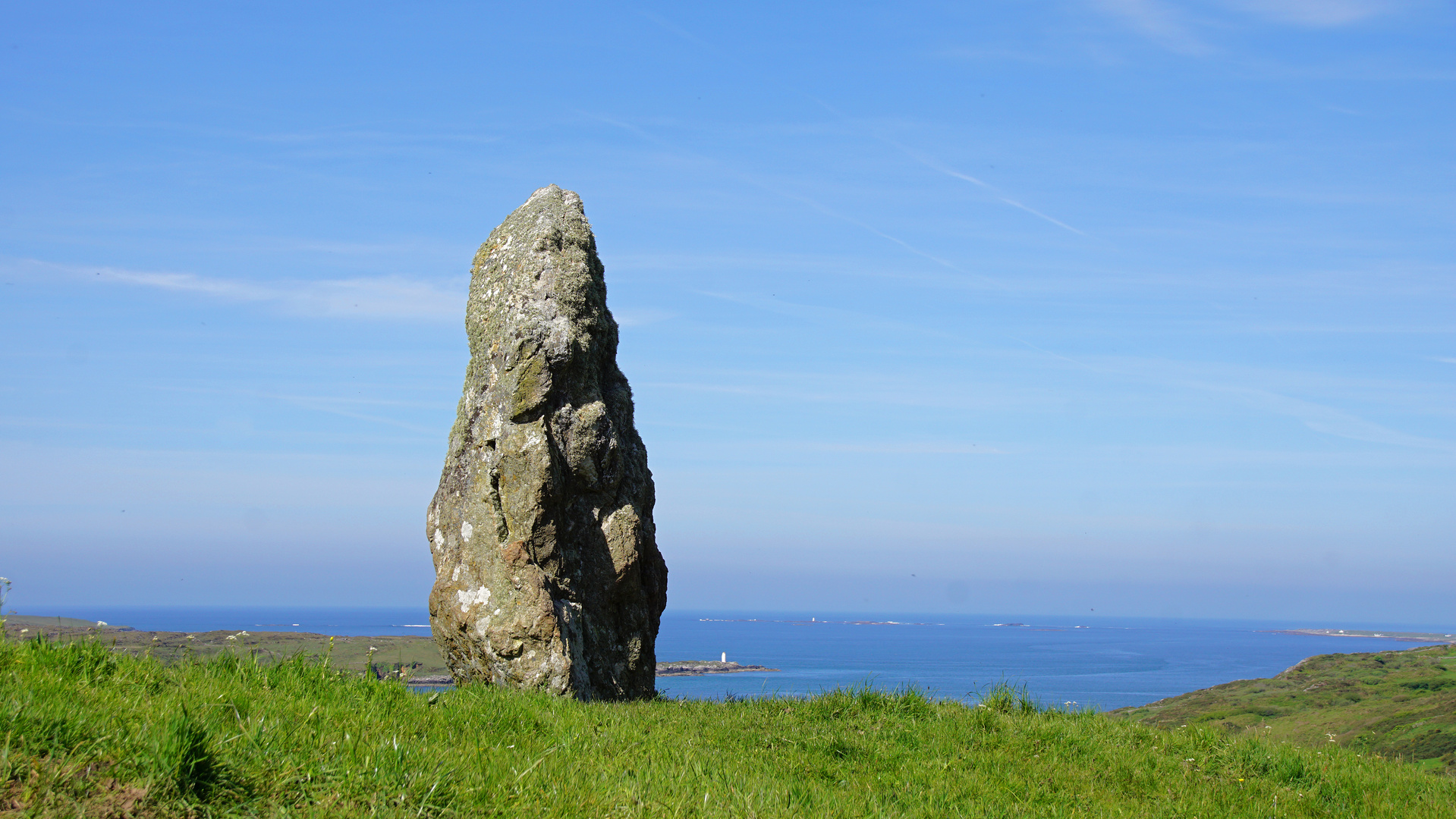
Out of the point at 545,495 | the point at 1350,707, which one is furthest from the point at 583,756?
the point at 1350,707

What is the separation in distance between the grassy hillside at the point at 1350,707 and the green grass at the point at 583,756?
1906 mm

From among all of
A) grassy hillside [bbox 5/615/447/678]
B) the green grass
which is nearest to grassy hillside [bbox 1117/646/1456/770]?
the green grass

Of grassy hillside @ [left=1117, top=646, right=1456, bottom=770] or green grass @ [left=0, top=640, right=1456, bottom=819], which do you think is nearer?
green grass @ [left=0, top=640, right=1456, bottom=819]

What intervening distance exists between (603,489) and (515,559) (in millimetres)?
1870

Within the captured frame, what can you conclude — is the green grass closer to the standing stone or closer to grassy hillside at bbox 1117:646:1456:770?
the standing stone

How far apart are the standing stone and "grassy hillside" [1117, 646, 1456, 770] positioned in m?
7.00

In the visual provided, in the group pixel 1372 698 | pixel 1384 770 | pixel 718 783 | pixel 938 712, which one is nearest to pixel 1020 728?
pixel 938 712

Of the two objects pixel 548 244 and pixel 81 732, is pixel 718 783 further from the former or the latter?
pixel 548 244

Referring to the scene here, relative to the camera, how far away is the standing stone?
11.9 metres

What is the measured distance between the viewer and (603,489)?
1354 cm

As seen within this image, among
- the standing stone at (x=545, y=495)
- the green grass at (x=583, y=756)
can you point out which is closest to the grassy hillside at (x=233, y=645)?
the green grass at (x=583, y=756)

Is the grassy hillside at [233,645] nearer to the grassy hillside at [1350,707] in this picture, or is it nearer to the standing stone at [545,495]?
the standing stone at [545,495]

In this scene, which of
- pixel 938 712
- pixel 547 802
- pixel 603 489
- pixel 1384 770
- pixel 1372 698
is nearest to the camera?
pixel 547 802

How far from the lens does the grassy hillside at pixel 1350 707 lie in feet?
44.0
